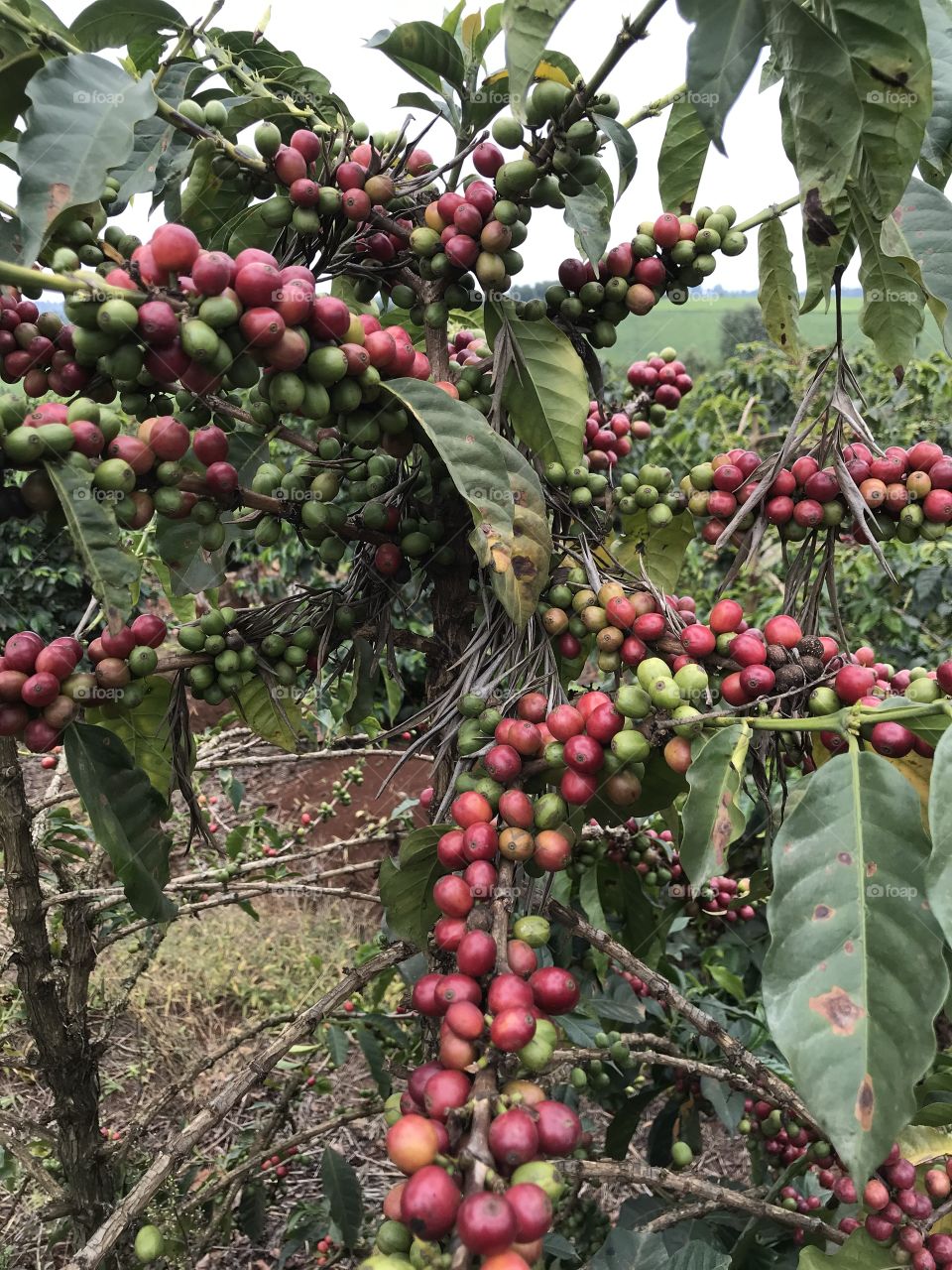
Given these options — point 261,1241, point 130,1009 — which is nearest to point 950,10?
point 261,1241

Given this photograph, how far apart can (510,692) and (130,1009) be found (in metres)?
3.82

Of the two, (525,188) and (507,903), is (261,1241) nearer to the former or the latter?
(507,903)

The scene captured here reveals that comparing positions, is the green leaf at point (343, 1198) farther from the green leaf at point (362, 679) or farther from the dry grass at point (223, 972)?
the dry grass at point (223, 972)

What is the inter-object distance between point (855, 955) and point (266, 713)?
854 mm

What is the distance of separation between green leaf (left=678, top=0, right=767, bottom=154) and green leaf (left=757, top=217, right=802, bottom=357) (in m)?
0.59

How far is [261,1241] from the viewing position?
2.75 meters

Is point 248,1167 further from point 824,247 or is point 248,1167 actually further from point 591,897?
point 824,247

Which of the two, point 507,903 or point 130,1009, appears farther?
point 130,1009

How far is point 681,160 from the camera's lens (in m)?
1.21

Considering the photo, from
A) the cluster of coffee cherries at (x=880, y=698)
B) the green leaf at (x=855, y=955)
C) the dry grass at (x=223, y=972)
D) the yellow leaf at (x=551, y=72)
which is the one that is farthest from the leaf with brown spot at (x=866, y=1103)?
the dry grass at (x=223, y=972)

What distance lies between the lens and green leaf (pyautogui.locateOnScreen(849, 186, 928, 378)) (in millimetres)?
986

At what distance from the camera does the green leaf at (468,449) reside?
883 mm

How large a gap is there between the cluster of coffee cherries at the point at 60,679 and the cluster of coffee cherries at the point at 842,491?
0.74 metres

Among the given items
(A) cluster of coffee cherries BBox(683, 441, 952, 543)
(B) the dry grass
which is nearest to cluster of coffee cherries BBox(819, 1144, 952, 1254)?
(A) cluster of coffee cherries BBox(683, 441, 952, 543)
